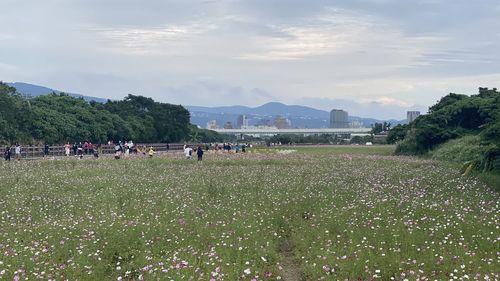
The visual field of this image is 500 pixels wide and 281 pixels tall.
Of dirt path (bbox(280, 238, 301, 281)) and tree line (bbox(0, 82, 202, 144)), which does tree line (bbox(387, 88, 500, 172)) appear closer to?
dirt path (bbox(280, 238, 301, 281))

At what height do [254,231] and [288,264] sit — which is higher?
[254,231]

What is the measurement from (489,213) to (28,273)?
10854mm

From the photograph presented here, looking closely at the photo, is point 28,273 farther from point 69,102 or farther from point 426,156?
point 69,102

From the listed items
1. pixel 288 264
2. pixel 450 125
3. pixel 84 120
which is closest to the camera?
pixel 288 264

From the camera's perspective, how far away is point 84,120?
247 ft

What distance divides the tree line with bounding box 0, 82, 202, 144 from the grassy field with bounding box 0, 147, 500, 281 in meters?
42.0

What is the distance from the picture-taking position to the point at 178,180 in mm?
24734

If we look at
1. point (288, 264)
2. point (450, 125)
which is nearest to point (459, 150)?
point (450, 125)

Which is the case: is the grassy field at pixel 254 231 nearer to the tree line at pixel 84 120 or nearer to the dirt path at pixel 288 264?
the dirt path at pixel 288 264

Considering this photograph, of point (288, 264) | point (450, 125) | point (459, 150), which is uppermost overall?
point (450, 125)

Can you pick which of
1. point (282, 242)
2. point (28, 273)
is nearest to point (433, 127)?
point (282, 242)

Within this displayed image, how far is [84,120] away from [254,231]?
2630 inches

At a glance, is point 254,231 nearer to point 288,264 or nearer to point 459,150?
point 288,264

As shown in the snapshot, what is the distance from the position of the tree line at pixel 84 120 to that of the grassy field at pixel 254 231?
138ft
